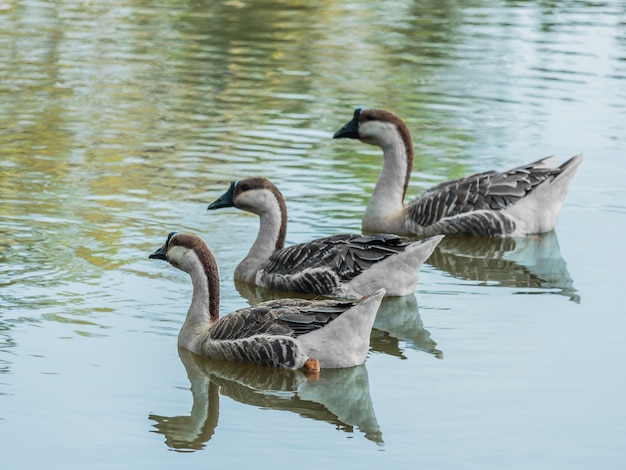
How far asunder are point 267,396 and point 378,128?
20.1 ft

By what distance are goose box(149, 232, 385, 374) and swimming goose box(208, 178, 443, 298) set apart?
1730 mm

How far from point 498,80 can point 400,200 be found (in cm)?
807

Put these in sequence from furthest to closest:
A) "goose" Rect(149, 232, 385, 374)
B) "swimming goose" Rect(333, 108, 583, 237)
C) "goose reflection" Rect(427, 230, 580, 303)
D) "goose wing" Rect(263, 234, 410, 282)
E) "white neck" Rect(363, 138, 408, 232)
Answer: "white neck" Rect(363, 138, 408, 232) → "swimming goose" Rect(333, 108, 583, 237) → "goose reflection" Rect(427, 230, 580, 303) → "goose wing" Rect(263, 234, 410, 282) → "goose" Rect(149, 232, 385, 374)

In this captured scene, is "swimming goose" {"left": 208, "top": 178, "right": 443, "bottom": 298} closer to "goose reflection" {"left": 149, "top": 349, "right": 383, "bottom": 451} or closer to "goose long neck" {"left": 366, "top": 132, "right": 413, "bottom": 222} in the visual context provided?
"goose reflection" {"left": 149, "top": 349, "right": 383, "bottom": 451}

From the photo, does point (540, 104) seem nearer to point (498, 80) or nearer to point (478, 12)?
point (498, 80)

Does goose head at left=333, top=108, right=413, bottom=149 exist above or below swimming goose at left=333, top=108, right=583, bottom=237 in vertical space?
above

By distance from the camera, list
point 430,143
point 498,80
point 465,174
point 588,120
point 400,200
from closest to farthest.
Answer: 1. point 400,200
2. point 465,174
3. point 430,143
4. point 588,120
5. point 498,80

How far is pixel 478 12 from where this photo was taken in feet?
103

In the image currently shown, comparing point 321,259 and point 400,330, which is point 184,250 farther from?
point 400,330

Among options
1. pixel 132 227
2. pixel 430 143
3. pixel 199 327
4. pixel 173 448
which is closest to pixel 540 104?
pixel 430 143

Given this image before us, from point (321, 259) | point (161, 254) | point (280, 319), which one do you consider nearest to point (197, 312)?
point (161, 254)

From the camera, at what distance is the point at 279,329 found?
11.4m

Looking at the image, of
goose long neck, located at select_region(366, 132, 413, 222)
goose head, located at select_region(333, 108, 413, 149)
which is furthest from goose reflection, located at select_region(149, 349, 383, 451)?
goose head, located at select_region(333, 108, 413, 149)

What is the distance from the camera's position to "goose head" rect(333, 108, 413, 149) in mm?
16438
